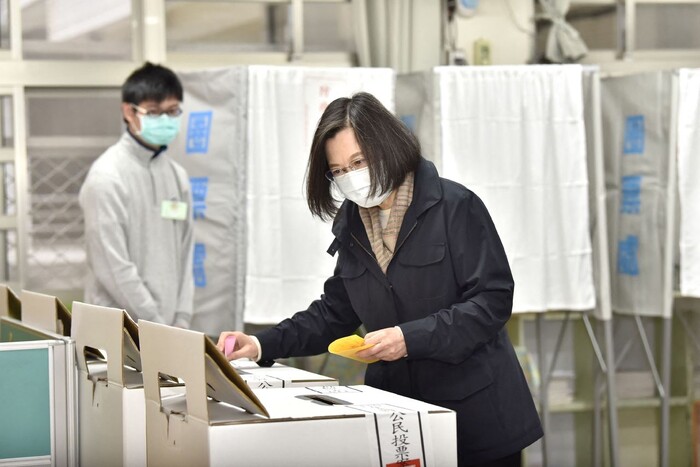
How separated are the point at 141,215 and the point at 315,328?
138cm

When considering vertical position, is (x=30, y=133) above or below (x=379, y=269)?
above

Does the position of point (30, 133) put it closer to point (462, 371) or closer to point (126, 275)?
point (126, 275)

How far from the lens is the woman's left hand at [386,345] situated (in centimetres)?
183

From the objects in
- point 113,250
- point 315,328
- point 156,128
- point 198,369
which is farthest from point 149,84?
point 198,369

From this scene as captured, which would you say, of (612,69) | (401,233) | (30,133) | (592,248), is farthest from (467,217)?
(612,69)

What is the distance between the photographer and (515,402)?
2059 millimetres

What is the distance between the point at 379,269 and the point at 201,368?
695 mm

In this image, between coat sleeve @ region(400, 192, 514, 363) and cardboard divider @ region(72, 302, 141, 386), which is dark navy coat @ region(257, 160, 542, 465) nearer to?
coat sleeve @ region(400, 192, 514, 363)

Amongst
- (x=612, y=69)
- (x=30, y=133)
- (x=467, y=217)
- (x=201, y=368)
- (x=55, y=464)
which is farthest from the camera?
(x=612, y=69)

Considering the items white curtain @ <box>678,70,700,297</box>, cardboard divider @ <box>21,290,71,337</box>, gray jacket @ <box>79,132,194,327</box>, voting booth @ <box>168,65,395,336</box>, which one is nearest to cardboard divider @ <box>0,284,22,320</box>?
cardboard divider @ <box>21,290,71,337</box>

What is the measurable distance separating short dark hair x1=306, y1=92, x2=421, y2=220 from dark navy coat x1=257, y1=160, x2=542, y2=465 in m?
0.06

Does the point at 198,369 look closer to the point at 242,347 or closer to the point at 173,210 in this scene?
the point at 242,347

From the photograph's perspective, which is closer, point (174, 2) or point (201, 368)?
point (201, 368)

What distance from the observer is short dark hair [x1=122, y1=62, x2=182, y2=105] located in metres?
3.40
